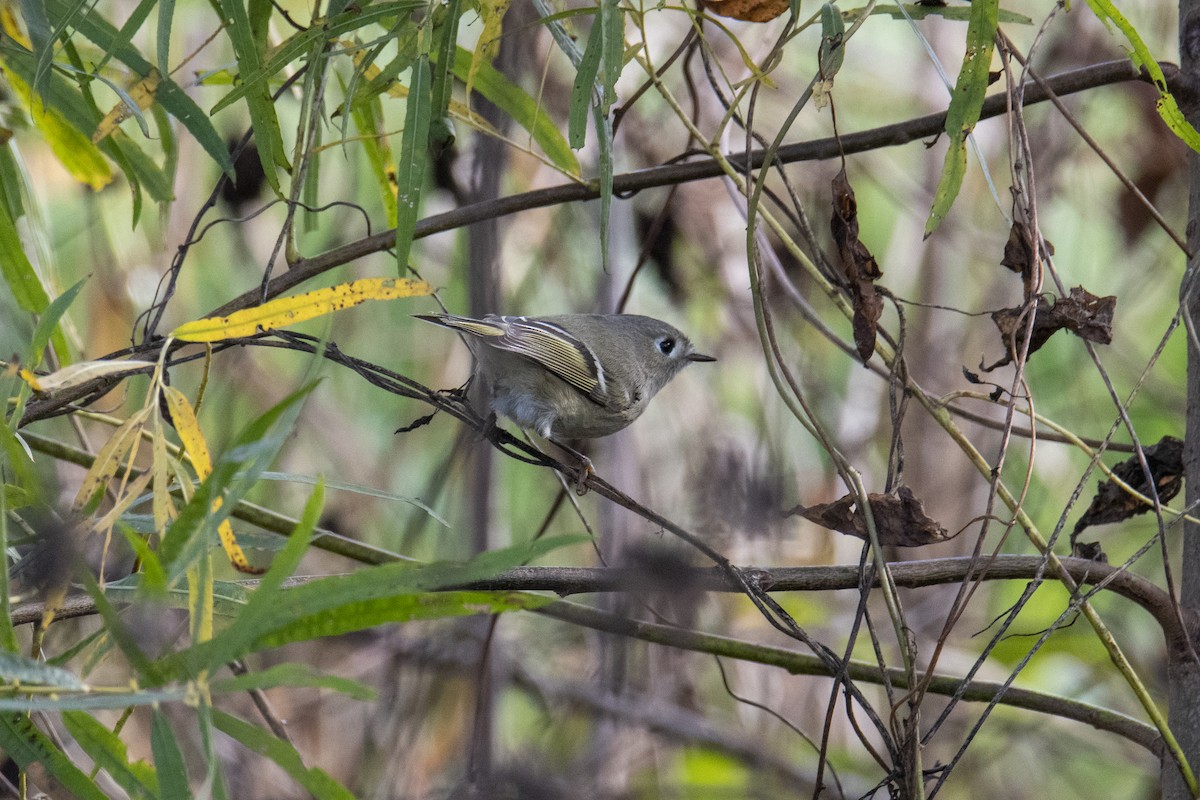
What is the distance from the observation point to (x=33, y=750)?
52.7 inches

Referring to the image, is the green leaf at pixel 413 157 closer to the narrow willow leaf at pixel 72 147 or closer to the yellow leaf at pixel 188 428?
the yellow leaf at pixel 188 428

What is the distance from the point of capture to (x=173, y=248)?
156 inches

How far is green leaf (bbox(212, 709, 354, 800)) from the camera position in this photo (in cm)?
119

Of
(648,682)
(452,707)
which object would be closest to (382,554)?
(648,682)

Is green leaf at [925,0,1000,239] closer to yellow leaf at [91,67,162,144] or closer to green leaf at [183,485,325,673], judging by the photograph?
green leaf at [183,485,325,673]

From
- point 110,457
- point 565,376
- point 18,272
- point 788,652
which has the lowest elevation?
point 110,457

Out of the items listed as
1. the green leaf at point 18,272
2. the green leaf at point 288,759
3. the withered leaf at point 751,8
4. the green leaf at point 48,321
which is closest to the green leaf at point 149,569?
the green leaf at point 288,759

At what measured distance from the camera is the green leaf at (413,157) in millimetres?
1537

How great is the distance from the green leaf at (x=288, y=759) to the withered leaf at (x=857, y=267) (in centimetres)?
87

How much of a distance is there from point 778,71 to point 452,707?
2571mm

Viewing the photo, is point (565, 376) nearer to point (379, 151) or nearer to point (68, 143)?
point (379, 151)

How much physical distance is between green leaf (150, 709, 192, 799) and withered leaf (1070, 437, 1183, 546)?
4.14 ft

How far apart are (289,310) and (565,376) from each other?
133 cm

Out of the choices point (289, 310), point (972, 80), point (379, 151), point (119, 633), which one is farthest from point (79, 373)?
point (972, 80)
